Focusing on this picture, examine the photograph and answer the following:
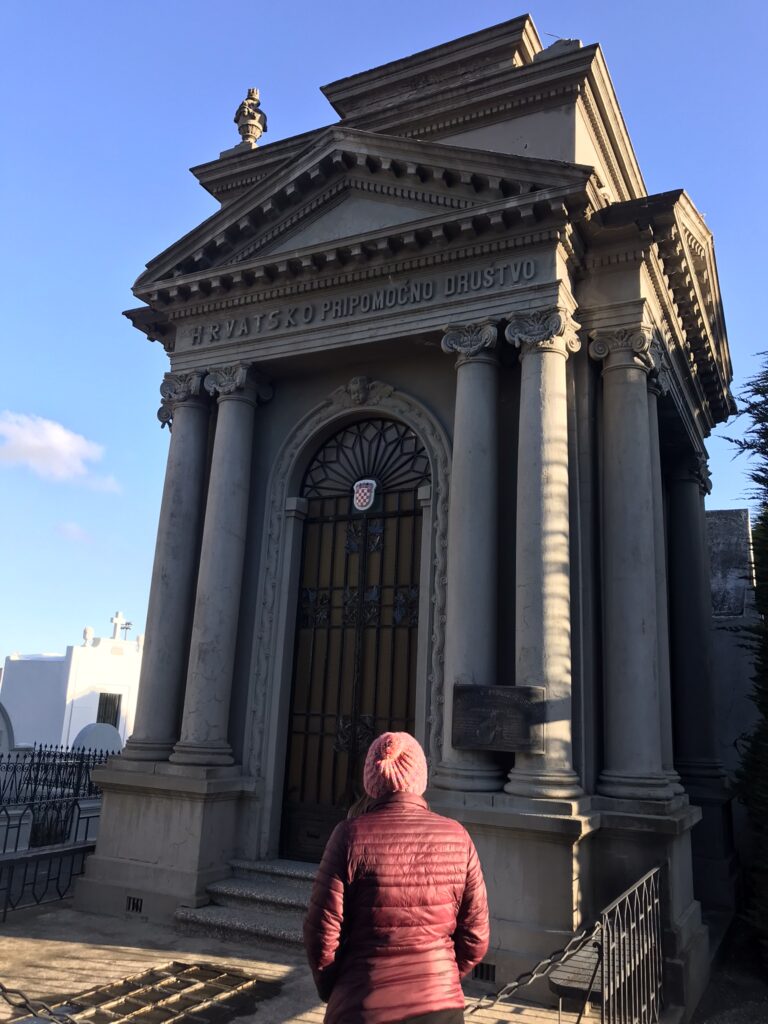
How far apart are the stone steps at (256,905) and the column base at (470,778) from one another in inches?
75.1

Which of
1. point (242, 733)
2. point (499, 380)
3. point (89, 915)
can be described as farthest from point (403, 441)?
point (89, 915)

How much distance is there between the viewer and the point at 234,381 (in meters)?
10.9

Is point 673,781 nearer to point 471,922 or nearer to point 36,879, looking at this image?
point 471,922

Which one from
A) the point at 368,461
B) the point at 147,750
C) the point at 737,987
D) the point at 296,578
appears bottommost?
the point at 737,987

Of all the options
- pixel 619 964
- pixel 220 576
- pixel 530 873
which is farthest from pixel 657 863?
pixel 220 576

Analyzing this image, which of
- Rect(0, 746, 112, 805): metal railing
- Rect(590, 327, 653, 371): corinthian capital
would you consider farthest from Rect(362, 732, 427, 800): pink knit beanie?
Rect(0, 746, 112, 805): metal railing

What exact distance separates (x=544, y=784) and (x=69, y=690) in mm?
41558

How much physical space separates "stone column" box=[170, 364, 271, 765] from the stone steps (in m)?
1.36

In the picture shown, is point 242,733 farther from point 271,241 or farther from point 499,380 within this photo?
point 271,241

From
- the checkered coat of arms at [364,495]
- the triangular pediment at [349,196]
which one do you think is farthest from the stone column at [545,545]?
the checkered coat of arms at [364,495]

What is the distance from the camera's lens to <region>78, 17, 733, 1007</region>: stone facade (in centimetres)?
817

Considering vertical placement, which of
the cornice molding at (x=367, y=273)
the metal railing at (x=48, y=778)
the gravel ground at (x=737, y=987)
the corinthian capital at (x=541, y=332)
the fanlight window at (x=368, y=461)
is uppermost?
the cornice molding at (x=367, y=273)

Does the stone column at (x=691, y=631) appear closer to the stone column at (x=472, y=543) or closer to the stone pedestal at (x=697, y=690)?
the stone pedestal at (x=697, y=690)

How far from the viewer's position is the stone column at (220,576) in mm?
9914
